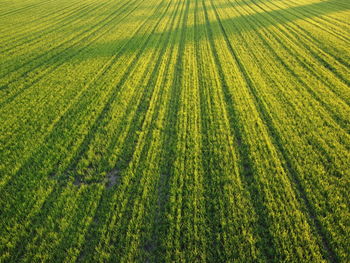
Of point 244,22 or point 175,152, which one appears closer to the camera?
point 175,152

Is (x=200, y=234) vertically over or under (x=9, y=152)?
under

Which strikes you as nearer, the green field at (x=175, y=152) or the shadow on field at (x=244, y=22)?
the green field at (x=175, y=152)

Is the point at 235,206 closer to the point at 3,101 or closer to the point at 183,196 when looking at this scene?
the point at 183,196

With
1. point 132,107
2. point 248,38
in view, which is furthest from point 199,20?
point 132,107

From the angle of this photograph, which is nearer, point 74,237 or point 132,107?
point 74,237

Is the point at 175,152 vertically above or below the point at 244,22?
below
